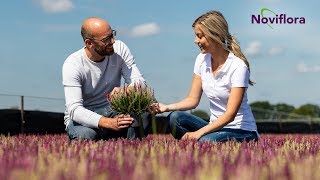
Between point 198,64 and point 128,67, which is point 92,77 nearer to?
point 128,67

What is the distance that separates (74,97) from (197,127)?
1.51 m

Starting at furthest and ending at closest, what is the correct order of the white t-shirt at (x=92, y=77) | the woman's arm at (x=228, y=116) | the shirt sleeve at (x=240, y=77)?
the white t-shirt at (x=92, y=77) < the shirt sleeve at (x=240, y=77) < the woman's arm at (x=228, y=116)

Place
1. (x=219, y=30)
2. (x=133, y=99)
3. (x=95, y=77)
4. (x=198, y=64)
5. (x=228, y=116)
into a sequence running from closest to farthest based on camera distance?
(x=133, y=99)
(x=228, y=116)
(x=219, y=30)
(x=198, y=64)
(x=95, y=77)

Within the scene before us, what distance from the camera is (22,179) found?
2.49 meters

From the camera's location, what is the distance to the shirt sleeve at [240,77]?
6.32m

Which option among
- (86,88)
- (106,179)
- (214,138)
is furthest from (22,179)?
(86,88)

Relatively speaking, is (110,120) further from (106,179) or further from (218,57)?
(106,179)

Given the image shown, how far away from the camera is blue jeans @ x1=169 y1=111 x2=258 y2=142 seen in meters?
6.61

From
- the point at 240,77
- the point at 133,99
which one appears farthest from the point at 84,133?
the point at 240,77

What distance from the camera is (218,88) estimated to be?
6.64m

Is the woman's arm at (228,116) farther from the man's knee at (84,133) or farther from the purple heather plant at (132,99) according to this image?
the man's knee at (84,133)

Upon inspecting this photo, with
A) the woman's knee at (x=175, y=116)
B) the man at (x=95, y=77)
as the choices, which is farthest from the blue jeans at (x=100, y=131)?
the woman's knee at (x=175, y=116)

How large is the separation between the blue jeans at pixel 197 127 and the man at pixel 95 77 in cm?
52

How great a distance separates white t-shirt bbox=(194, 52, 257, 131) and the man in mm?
849
